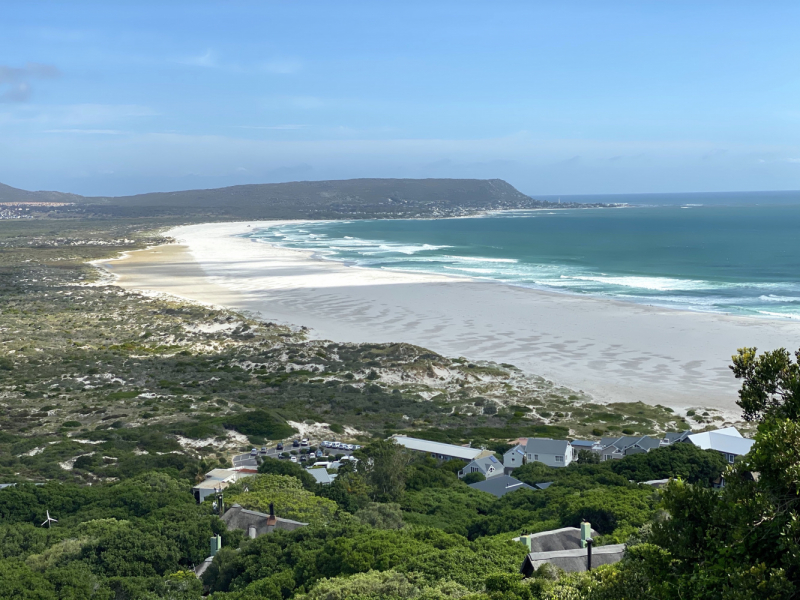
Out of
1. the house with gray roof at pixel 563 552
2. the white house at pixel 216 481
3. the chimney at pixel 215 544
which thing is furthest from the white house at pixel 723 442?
the chimney at pixel 215 544

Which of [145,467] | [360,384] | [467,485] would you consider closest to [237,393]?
[360,384]

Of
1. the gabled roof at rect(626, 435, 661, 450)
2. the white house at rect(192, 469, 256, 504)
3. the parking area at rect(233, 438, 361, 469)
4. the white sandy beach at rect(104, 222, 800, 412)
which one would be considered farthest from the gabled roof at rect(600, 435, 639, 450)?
the white house at rect(192, 469, 256, 504)

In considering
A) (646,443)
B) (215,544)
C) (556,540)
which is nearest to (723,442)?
(646,443)

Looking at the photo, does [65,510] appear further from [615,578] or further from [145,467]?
[615,578]

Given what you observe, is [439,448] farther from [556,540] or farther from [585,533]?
[585,533]

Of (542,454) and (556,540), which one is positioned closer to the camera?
(556,540)

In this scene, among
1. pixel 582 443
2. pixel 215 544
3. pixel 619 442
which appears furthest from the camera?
pixel 582 443

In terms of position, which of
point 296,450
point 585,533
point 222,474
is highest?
point 585,533

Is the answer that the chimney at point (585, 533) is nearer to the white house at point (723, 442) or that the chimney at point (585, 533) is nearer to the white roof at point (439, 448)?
the white house at point (723, 442)

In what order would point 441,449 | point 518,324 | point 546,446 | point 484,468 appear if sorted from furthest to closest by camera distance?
point 518,324 → point 441,449 → point 546,446 → point 484,468
